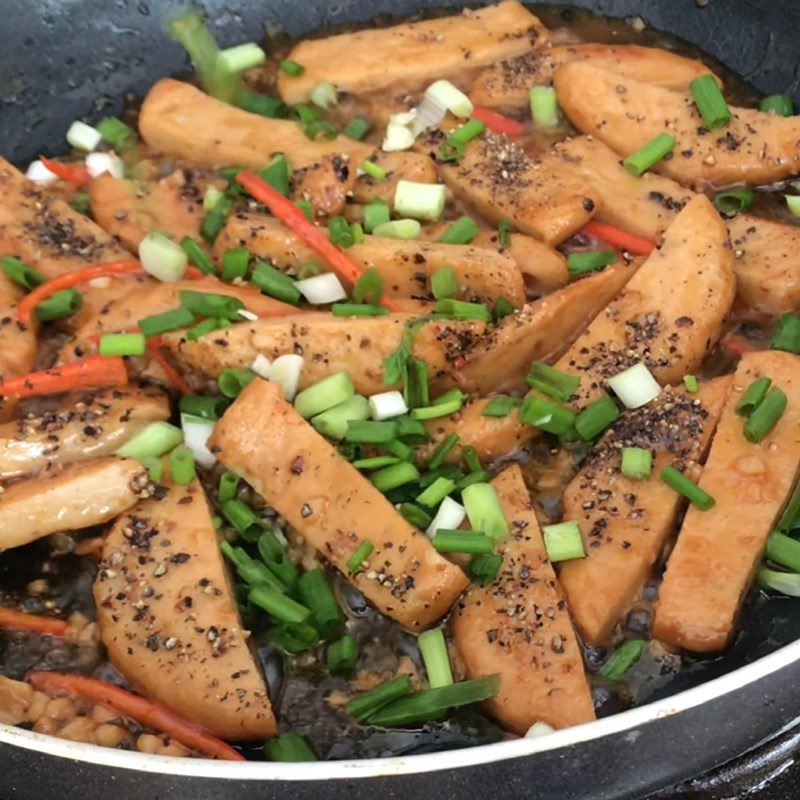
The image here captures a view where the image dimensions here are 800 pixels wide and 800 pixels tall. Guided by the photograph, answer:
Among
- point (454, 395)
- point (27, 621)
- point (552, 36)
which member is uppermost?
point (552, 36)

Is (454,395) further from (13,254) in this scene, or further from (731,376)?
(13,254)

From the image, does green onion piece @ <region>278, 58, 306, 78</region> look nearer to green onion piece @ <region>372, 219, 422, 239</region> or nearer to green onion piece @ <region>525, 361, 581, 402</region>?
green onion piece @ <region>372, 219, 422, 239</region>

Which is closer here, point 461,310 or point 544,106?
point 461,310

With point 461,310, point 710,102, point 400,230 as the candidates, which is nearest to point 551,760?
point 461,310

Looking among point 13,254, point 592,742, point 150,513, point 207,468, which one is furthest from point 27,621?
point 592,742

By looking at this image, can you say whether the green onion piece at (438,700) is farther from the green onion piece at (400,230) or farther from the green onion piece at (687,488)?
the green onion piece at (400,230)

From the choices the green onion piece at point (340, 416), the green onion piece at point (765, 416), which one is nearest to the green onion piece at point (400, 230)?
the green onion piece at point (340, 416)

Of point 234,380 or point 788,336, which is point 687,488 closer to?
point 788,336
